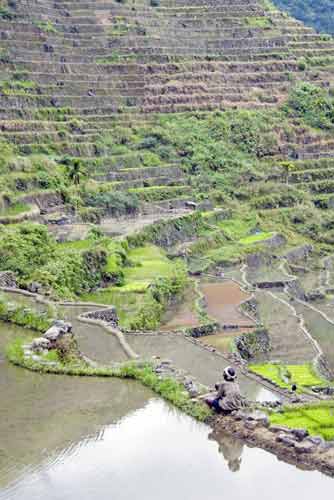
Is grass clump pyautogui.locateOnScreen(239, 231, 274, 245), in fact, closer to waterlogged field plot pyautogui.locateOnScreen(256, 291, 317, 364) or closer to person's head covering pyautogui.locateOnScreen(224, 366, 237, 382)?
waterlogged field plot pyautogui.locateOnScreen(256, 291, 317, 364)

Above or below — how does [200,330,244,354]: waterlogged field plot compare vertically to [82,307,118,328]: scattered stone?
below

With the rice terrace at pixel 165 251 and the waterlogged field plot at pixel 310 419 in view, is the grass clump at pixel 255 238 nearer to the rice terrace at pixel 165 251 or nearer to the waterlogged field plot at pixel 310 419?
the rice terrace at pixel 165 251

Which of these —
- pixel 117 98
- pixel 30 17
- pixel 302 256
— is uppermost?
pixel 30 17

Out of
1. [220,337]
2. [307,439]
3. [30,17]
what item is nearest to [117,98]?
[30,17]

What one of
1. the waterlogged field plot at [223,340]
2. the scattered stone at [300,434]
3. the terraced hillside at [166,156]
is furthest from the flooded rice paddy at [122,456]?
the terraced hillside at [166,156]

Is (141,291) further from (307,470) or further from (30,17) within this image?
(30,17)

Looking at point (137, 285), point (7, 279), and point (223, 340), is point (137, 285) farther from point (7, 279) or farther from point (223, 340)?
point (7, 279)

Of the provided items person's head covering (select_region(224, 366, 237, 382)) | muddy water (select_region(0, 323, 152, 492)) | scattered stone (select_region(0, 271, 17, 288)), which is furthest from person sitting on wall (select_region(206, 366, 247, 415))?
scattered stone (select_region(0, 271, 17, 288))
